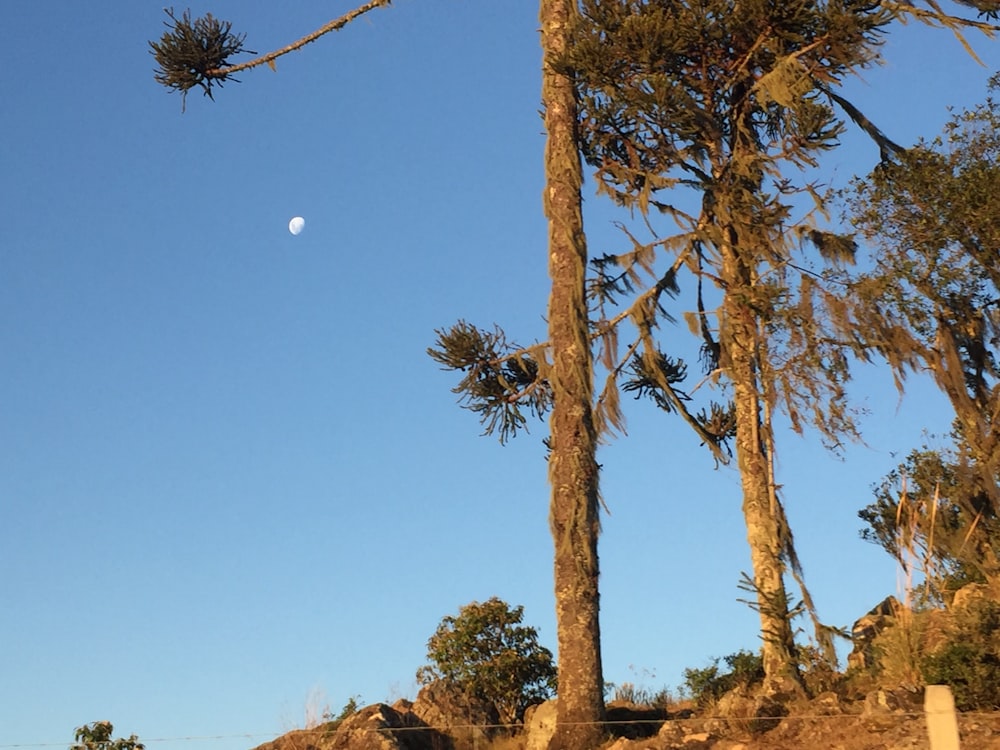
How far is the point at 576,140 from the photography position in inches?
734

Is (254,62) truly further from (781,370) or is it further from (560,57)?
(781,370)

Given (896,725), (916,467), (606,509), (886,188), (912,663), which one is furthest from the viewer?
(916,467)

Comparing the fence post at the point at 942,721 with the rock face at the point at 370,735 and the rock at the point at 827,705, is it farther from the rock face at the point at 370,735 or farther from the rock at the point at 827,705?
the rock face at the point at 370,735

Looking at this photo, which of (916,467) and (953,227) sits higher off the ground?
(953,227)

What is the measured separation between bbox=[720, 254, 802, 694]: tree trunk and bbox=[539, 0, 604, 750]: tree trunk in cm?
236

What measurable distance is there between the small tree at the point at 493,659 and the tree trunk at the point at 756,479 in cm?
381

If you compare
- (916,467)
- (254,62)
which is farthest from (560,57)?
(916,467)

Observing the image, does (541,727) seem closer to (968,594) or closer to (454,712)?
(454,712)

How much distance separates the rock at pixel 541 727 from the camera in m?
15.3

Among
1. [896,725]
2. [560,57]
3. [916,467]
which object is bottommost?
[896,725]

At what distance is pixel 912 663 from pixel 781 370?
16.6ft

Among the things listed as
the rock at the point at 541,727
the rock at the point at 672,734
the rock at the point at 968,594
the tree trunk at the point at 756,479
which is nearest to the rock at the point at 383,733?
the rock at the point at 541,727

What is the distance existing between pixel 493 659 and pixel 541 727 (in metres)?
2.63

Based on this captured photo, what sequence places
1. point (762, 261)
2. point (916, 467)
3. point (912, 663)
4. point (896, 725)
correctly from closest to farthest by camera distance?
point (896, 725) < point (912, 663) < point (762, 261) < point (916, 467)
